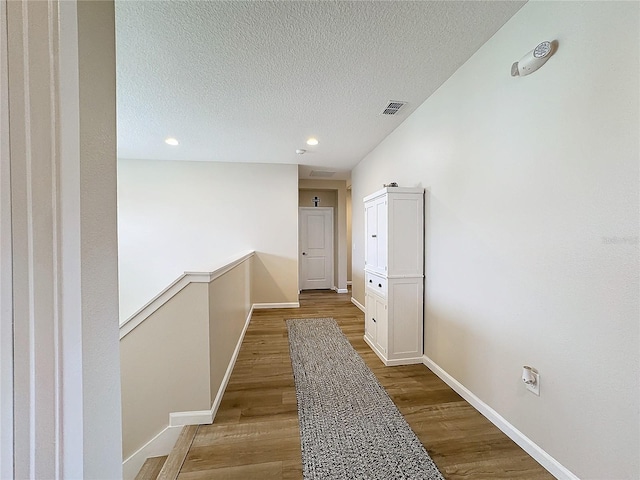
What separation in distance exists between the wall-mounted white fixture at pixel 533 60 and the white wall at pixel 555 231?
4cm

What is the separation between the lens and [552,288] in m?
1.42

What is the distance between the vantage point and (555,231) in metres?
1.40

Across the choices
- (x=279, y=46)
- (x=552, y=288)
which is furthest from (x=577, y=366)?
(x=279, y=46)

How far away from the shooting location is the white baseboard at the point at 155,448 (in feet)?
5.87

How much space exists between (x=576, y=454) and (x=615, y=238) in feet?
3.52

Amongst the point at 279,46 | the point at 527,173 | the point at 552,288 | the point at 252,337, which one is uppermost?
the point at 279,46

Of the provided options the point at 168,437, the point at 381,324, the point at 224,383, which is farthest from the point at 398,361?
the point at 168,437

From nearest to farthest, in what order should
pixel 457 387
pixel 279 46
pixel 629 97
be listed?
1. pixel 629 97
2. pixel 279 46
3. pixel 457 387

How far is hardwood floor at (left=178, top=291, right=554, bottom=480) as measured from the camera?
1443 mm

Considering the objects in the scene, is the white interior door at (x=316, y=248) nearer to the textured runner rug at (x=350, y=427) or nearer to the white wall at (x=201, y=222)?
the white wall at (x=201, y=222)

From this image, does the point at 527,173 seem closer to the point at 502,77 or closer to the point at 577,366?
the point at 502,77

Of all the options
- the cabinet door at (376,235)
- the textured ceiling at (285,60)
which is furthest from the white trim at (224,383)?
the textured ceiling at (285,60)

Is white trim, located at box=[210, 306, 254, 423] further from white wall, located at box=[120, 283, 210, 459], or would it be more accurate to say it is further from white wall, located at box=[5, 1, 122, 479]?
white wall, located at box=[5, 1, 122, 479]

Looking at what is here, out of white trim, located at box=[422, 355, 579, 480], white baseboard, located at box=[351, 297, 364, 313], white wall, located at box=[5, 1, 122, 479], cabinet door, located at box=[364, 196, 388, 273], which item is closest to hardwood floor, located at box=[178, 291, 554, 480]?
white trim, located at box=[422, 355, 579, 480]
